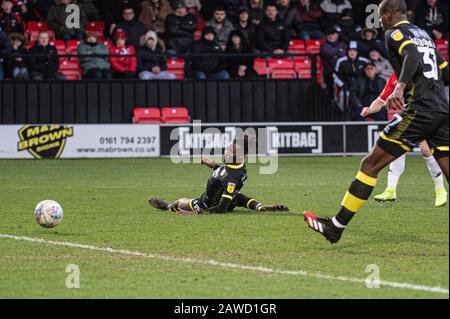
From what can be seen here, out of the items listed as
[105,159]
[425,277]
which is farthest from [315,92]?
[425,277]

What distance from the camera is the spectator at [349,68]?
23359 mm

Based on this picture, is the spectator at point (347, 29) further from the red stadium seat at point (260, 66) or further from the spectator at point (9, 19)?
the spectator at point (9, 19)

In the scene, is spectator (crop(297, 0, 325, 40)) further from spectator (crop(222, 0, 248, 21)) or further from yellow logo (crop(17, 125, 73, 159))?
yellow logo (crop(17, 125, 73, 159))

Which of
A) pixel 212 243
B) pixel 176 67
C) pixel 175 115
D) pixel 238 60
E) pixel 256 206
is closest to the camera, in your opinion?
pixel 212 243

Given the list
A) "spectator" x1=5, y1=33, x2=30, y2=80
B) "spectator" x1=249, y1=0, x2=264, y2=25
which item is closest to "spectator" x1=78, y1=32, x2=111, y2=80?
"spectator" x1=5, y1=33, x2=30, y2=80

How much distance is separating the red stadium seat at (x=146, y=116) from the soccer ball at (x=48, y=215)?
11989 millimetres

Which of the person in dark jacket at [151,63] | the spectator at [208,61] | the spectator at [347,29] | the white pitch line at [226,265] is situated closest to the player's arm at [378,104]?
the white pitch line at [226,265]

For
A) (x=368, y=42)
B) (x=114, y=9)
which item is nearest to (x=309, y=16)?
(x=368, y=42)

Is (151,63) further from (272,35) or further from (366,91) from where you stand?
(366,91)

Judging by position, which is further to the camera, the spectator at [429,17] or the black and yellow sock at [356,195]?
the spectator at [429,17]

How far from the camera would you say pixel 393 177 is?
528 inches

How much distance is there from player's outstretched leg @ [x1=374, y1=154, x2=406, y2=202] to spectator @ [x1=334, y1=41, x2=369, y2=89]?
10004mm

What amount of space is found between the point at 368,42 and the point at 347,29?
0.98 meters

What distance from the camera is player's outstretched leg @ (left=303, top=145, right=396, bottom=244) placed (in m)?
8.95
